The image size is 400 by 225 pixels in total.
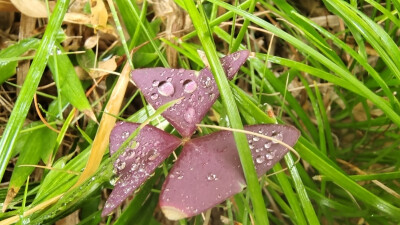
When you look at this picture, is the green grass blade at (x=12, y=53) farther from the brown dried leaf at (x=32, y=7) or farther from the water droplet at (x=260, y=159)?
the water droplet at (x=260, y=159)

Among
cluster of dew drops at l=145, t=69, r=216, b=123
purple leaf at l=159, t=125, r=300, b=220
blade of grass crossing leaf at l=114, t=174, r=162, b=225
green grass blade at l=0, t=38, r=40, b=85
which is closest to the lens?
purple leaf at l=159, t=125, r=300, b=220

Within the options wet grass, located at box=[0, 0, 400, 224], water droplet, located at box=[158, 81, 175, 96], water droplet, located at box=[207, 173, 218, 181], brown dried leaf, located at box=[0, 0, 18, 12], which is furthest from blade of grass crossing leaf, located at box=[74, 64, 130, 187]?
brown dried leaf, located at box=[0, 0, 18, 12]

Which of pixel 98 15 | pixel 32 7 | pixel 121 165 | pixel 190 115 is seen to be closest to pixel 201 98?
pixel 190 115

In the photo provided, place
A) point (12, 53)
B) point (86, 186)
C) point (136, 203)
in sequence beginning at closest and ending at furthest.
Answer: point (86, 186) < point (136, 203) < point (12, 53)

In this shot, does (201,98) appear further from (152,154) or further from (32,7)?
(32,7)

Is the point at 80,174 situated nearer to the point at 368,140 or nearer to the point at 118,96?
the point at 118,96

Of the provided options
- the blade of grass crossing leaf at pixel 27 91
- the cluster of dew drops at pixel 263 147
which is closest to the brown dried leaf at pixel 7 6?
the blade of grass crossing leaf at pixel 27 91

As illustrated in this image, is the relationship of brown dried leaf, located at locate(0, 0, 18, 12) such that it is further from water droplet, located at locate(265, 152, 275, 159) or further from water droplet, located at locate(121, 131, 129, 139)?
water droplet, located at locate(265, 152, 275, 159)

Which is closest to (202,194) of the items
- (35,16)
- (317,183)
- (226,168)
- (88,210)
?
(226,168)
